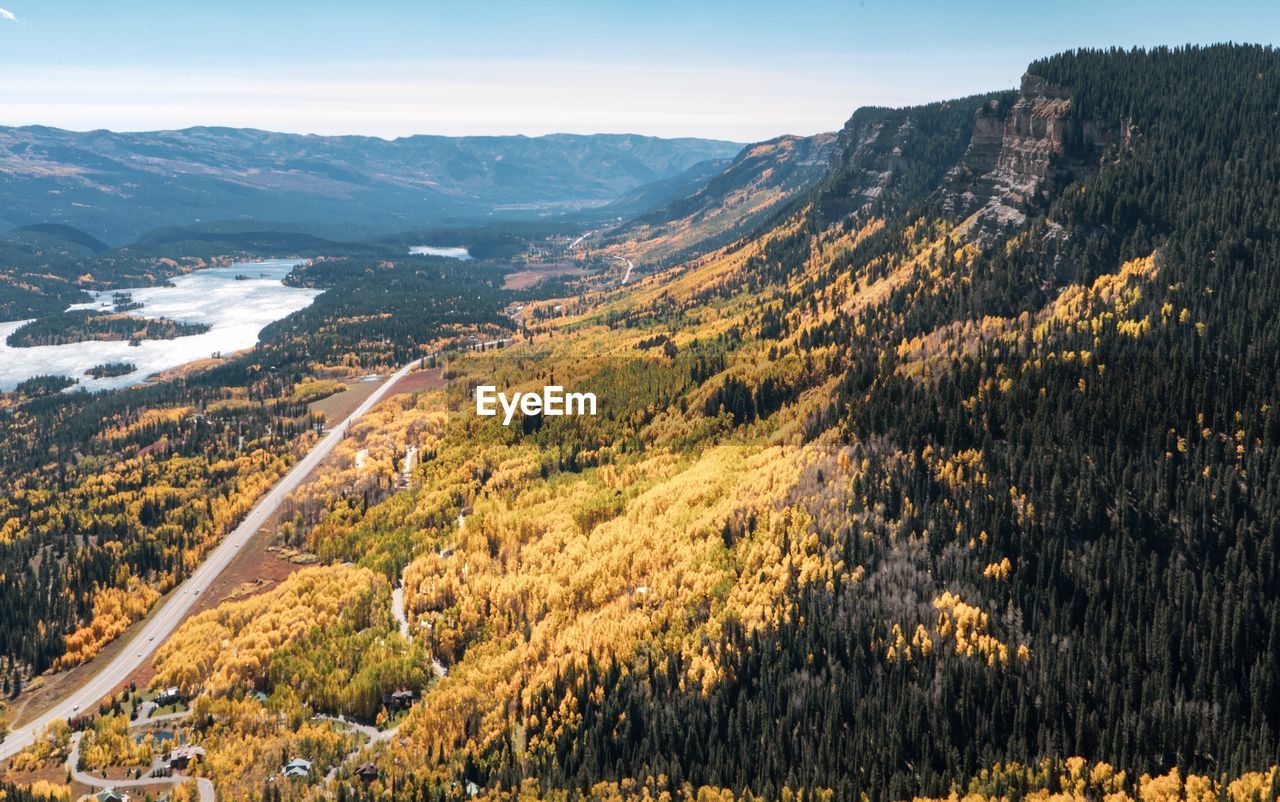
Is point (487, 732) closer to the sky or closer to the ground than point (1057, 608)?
closer to the ground

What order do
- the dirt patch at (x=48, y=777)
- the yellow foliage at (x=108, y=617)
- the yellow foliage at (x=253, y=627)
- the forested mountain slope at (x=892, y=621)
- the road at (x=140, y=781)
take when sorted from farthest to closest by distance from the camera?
the yellow foliage at (x=108, y=617) → the yellow foliage at (x=253, y=627) → the dirt patch at (x=48, y=777) → the road at (x=140, y=781) → the forested mountain slope at (x=892, y=621)

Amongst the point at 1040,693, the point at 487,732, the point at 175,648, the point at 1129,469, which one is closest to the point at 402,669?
the point at 487,732

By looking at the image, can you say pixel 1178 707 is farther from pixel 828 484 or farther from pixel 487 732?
pixel 487 732

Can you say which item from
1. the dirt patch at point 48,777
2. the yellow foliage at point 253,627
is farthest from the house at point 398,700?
the dirt patch at point 48,777

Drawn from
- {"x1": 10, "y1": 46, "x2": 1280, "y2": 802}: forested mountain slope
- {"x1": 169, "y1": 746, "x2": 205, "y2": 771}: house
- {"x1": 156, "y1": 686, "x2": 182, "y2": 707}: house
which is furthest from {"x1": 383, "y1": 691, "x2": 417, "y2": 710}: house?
{"x1": 156, "y1": 686, "x2": 182, "y2": 707}: house

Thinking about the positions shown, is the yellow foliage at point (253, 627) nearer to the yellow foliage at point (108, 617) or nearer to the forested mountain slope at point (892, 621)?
the forested mountain slope at point (892, 621)
